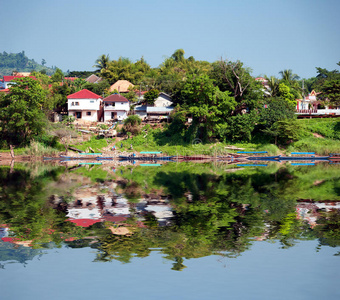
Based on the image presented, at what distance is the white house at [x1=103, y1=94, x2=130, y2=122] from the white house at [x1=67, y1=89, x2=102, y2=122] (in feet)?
5.77

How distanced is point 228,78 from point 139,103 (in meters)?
20.8

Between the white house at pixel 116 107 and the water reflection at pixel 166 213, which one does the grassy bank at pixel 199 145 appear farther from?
the water reflection at pixel 166 213

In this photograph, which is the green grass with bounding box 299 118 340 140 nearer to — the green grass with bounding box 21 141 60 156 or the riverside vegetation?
the riverside vegetation

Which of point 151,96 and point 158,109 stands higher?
point 151,96

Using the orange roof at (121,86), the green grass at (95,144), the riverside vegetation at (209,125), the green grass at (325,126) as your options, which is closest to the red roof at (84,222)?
the riverside vegetation at (209,125)

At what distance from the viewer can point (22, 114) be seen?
62781 millimetres

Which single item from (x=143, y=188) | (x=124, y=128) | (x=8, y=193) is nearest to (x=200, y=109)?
(x=124, y=128)

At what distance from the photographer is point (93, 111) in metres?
81.9

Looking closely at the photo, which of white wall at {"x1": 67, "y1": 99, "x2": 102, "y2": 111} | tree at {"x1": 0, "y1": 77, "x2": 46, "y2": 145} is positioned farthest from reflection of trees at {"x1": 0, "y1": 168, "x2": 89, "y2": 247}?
white wall at {"x1": 67, "y1": 99, "x2": 102, "y2": 111}

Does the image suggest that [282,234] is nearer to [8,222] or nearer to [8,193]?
[8,222]

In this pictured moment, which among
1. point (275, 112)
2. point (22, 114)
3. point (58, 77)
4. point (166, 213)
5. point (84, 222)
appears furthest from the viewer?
point (58, 77)

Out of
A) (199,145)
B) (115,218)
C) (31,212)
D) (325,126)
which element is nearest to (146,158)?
(199,145)

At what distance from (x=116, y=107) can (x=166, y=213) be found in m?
59.1

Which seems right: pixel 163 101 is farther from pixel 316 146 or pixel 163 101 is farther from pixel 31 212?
pixel 31 212
